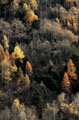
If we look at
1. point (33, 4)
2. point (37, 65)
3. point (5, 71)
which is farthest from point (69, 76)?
point (33, 4)

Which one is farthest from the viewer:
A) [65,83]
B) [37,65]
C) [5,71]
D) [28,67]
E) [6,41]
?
[6,41]

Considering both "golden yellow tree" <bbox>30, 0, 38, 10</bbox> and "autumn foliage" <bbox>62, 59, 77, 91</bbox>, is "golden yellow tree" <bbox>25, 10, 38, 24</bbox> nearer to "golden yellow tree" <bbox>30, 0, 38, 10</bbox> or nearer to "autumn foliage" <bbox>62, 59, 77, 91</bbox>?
"golden yellow tree" <bbox>30, 0, 38, 10</bbox>

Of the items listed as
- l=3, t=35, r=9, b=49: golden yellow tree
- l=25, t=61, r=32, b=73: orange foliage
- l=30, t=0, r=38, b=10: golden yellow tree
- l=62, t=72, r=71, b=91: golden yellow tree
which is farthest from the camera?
l=30, t=0, r=38, b=10: golden yellow tree

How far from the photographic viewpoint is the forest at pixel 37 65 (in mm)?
49144

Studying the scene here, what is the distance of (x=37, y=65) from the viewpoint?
2547 inches

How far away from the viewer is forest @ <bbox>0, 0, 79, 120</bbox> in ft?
161

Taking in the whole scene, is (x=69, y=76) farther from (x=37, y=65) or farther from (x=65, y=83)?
(x=37, y=65)

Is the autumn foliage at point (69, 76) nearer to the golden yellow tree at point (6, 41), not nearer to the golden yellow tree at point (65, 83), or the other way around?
the golden yellow tree at point (65, 83)

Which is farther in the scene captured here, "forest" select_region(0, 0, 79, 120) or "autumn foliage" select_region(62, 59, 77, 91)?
"autumn foliage" select_region(62, 59, 77, 91)

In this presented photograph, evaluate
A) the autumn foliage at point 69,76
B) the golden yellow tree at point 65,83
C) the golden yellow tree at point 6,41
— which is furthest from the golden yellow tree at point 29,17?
the golden yellow tree at point 65,83

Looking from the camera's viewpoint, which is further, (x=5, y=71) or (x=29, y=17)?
(x=29, y=17)

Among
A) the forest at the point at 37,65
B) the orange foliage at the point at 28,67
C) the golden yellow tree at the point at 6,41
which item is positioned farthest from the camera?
the golden yellow tree at the point at 6,41

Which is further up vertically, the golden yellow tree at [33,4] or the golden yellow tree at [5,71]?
the golden yellow tree at [33,4]

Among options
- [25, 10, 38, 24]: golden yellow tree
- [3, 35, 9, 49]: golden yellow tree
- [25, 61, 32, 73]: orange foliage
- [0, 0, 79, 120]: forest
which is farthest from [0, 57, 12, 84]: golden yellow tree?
[25, 10, 38, 24]: golden yellow tree
